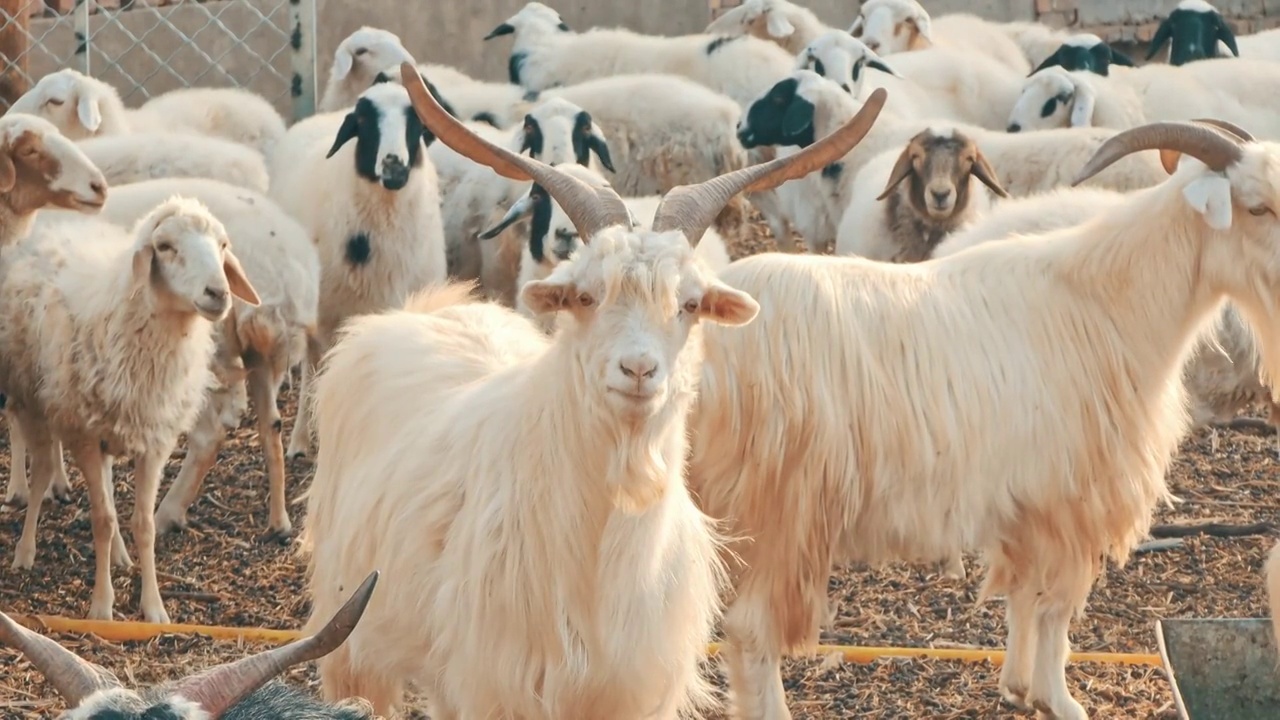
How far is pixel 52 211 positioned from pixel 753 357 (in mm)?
4052

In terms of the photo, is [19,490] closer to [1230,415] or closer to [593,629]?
[593,629]

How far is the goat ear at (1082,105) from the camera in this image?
35.7ft

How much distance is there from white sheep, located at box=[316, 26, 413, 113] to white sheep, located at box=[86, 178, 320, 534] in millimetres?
3922

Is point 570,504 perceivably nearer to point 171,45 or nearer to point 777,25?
point 777,25

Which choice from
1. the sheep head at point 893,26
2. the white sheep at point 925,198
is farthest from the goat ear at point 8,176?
the sheep head at point 893,26

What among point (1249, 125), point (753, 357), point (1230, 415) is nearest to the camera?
point (753, 357)

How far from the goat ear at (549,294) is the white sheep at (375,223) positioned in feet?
14.9

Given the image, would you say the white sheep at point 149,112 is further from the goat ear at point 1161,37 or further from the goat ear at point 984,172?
the goat ear at point 1161,37

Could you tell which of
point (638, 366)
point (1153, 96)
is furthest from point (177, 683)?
point (1153, 96)

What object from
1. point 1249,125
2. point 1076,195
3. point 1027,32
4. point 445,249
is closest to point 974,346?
point 1076,195

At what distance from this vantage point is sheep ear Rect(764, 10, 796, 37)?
13.5m

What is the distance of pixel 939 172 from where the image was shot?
8391 mm

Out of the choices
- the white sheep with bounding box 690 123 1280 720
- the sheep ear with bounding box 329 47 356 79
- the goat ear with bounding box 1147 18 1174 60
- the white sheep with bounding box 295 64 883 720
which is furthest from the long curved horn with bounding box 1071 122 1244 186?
the goat ear with bounding box 1147 18 1174 60

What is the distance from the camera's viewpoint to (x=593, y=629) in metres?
3.98
